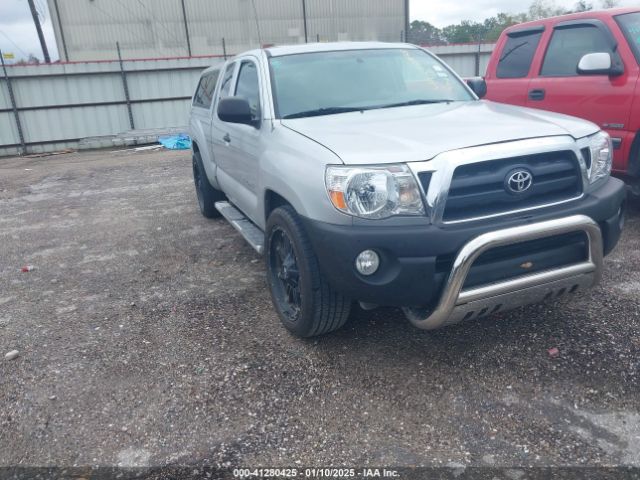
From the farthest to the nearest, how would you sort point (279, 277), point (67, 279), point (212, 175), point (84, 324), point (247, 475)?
point (212, 175), point (67, 279), point (84, 324), point (279, 277), point (247, 475)

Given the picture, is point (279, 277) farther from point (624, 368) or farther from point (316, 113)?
point (624, 368)

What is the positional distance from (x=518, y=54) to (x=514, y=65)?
4.8 inches

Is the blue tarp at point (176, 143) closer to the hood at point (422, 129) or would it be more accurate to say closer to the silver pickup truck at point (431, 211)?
the silver pickup truck at point (431, 211)

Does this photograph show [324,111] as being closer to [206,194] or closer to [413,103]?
[413,103]

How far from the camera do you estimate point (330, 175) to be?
2.78m

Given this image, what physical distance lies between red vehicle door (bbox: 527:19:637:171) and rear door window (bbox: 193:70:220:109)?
10.9 ft

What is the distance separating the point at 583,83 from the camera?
5.15 meters

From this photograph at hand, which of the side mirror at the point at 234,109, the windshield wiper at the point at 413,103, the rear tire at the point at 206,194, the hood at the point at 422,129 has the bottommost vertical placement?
the rear tire at the point at 206,194

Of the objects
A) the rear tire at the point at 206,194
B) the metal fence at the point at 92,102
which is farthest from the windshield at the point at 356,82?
the metal fence at the point at 92,102

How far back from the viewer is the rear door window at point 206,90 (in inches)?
225

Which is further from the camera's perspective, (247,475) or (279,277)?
(279,277)

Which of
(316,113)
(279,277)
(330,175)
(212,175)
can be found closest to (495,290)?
(330,175)

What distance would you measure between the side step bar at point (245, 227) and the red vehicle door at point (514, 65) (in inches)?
127

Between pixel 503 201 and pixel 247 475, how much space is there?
180cm
